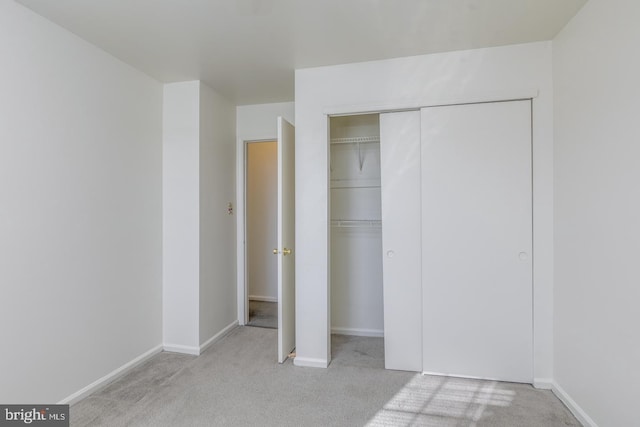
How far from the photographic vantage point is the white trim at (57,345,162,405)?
2.24 m

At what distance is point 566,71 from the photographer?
86.3 inches

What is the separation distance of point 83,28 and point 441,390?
3.47 metres

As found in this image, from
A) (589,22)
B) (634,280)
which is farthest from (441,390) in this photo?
(589,22)

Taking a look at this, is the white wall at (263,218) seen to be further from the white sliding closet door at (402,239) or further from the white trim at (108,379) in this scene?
the white sliding closet door at (402,239)

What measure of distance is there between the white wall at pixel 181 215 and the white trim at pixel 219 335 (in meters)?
0.10

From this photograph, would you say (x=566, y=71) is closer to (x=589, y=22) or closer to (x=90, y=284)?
(x=589, y=22)

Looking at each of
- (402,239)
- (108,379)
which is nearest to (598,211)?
(402,239)

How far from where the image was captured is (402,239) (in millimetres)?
2689

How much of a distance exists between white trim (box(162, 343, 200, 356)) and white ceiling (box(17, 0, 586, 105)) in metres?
2.45

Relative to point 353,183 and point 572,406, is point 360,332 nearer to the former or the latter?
point 353,183

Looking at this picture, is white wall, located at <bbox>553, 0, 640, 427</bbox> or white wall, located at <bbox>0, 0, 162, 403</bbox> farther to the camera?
white wall, located at <bbox>0, 0, 162, 403</bbox>

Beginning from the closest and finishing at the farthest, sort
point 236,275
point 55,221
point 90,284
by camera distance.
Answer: point 55,221 < point 90,284 < point 236,275

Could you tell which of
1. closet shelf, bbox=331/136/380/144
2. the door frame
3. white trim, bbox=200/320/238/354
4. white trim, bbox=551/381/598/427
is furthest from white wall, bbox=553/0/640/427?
the door frame

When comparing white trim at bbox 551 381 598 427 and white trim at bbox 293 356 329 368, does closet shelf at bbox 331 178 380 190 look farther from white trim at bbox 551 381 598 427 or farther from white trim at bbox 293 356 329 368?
white trim at bbox 551 381 598 427
